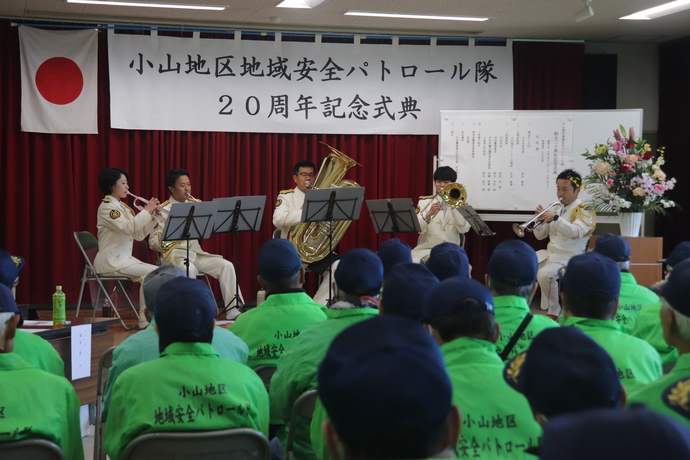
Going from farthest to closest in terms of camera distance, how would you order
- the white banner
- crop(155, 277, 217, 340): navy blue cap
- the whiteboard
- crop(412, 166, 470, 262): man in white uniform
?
the whiteboard, the white banner, crop(412, 166, 470, 262): man in white uniform, crop(155, 277, 217, 340): navy blue cap

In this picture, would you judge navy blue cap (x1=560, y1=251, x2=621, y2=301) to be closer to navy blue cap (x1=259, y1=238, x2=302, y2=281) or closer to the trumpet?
navy blue cap (x1=259, y1=238, x2=302, y2=281)

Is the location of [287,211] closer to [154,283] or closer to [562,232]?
[562,232]

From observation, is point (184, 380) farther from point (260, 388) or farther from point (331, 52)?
point (331, 52)

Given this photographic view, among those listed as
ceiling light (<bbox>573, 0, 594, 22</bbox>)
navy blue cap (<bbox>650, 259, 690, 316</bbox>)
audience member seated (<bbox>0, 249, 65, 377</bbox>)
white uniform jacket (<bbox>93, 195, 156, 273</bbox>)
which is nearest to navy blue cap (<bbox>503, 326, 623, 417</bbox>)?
navy blue cap (<bbox>650, 259, 690, 316</bbox>)

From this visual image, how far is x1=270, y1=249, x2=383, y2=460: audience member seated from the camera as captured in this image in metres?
2.38

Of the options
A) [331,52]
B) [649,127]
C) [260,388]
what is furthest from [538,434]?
[649,127]

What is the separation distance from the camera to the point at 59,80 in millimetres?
7062

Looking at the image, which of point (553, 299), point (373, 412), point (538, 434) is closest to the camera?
point (373, 412)

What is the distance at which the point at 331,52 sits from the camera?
25.3 ft

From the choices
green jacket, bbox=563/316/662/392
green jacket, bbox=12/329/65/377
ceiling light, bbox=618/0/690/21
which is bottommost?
green jacket, bbox=12/329/65/377

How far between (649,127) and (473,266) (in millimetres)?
2749

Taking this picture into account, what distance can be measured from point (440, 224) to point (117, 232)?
3.07 meters

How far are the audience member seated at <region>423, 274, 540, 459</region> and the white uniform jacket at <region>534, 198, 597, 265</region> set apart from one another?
191 inches

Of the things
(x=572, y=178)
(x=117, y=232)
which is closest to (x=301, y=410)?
(x=117, y=232)
